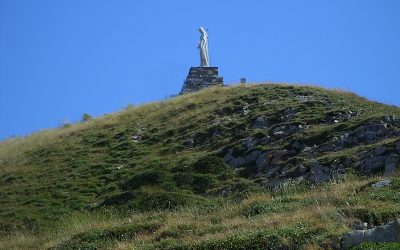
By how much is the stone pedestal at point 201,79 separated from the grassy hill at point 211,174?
4.46 metres

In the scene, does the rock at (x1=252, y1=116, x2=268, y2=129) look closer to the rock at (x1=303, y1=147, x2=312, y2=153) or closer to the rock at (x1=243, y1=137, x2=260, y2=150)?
the rock at (x1=243, y1=137, x2=260, y2=150)

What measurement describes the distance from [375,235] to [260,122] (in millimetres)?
18208

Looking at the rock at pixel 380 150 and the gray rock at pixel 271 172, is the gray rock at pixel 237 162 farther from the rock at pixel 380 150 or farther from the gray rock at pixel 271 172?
the rock at pixel 380 150

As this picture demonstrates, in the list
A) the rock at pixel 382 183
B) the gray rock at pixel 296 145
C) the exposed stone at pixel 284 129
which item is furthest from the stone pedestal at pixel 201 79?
the rock at pixel 382 183

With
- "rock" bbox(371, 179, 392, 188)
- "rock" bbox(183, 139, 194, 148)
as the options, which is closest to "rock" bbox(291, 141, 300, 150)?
"rock" bbox(183, 139, 194, 148)

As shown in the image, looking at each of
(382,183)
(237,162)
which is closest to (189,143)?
(237,162)

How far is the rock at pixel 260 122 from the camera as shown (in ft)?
93.1

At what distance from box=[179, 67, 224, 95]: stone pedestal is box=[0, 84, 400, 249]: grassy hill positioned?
446cm

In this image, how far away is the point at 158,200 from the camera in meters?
20.2

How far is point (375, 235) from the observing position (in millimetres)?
10656

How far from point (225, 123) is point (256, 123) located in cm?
214

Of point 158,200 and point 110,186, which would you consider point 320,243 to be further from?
point 110,186

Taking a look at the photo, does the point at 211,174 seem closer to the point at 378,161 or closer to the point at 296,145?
the point at 296,145

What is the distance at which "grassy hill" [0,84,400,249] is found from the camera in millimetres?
13023
